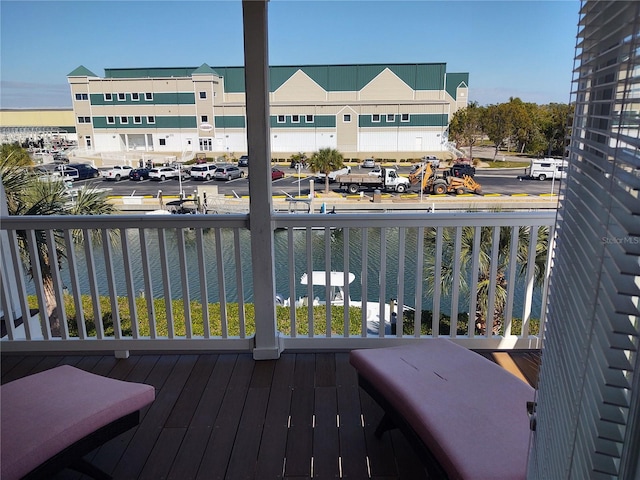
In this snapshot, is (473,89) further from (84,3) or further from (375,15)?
(84,3)

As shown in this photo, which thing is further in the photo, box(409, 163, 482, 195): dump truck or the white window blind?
Result: box(409, 163, 482, 195): dump truck

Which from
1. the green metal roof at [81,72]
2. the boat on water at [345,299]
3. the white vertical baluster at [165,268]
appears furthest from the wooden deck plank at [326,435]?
the green metal roof at [81,72]

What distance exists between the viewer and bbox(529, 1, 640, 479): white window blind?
1.90 feet

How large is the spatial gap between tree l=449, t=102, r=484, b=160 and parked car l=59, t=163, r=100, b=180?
273 cm

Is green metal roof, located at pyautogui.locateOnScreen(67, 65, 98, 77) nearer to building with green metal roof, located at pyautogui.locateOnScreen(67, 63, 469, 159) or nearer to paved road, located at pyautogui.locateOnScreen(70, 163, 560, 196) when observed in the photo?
building with green metal roof, located at pyautogui.locateOnScreen(67, 63, 469, 159)

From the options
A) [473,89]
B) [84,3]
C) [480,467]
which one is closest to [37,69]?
[84,3]

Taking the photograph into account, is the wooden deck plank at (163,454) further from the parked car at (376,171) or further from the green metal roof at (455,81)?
the green metal roof at (455,81)

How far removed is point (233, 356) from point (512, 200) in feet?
7.33

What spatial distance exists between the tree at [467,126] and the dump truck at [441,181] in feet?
0.79

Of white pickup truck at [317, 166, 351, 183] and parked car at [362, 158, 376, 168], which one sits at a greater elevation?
parked car at [362, 158, 376, 168]

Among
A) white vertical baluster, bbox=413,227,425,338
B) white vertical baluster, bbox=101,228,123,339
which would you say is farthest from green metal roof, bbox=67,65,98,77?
white vertical baluster, bbox=413,227,425,338

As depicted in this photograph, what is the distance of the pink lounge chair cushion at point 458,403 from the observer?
61.7 inches

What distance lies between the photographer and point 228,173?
126 inches

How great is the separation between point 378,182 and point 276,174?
29.1 inches
